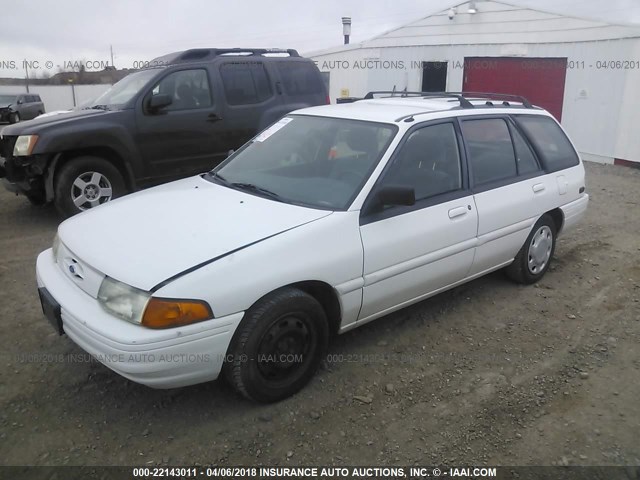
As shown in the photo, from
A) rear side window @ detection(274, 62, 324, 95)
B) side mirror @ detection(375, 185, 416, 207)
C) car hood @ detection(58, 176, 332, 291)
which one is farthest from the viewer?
rear side window @ detection(274, 62, 324, 95)

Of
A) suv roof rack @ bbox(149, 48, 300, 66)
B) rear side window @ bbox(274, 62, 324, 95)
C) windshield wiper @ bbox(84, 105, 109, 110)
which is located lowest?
windshield wiper @ bbox(84, 105, 109, 110)

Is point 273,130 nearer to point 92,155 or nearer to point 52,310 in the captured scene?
point 52,310

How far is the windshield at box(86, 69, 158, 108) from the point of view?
6.58 metres

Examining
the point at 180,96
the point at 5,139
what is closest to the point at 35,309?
the point at 5,139

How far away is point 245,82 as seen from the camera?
7.20 metres

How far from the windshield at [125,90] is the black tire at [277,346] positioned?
4679mm

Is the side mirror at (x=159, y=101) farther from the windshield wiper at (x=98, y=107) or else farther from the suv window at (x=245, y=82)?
the suv window at (x=245, y=82)

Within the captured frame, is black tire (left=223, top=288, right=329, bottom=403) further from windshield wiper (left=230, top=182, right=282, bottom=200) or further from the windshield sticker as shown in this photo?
the windshield sticker

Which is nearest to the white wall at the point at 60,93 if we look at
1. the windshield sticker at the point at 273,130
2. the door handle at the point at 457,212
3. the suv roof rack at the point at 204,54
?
the suv roof rack at the point at 204,54

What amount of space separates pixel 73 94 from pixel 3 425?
2930 cm

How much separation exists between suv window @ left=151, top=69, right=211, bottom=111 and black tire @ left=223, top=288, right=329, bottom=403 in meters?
4.52

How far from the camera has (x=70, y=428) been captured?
9.18 feet

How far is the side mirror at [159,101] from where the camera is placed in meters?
6.36

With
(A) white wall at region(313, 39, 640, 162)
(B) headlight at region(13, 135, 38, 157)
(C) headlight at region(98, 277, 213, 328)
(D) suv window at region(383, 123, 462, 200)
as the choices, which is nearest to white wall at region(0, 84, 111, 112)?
(A) white wall at region(313, 39, 640, 162)
